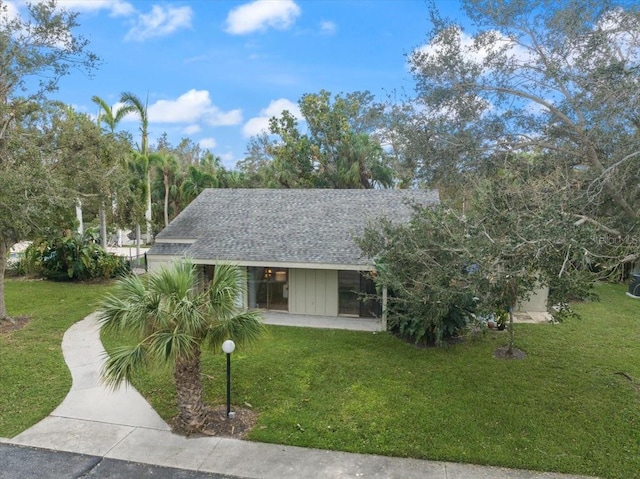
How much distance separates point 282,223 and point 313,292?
3.27 metres

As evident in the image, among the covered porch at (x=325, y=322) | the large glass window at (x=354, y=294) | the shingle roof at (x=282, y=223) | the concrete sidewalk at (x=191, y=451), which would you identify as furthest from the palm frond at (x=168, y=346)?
the large glass window at (x=354, y=294)

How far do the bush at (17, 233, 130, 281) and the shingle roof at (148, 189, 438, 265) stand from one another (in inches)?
186

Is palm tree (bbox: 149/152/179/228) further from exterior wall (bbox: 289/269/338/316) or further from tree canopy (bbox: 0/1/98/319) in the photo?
exterior wall (bbox: 289/269/338/316)

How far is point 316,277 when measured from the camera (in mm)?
15008

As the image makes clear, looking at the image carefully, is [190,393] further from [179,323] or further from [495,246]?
[495,246]

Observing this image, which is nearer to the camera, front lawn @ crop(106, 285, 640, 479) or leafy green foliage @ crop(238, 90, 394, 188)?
front lawn @ crop(106, 285, 640, 479)

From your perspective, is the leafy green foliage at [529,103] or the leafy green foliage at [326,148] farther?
the leafy green foliage at [326,148]

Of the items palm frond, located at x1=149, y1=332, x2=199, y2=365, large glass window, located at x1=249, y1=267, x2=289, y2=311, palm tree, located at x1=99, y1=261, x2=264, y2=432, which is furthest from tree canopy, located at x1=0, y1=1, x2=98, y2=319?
palm frond, located at x1=149, y1=332, x2=199, y2=365

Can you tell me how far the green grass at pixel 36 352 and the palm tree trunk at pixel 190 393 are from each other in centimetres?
292

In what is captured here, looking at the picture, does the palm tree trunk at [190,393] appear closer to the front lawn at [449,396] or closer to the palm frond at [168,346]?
the palm frond at [168,346]

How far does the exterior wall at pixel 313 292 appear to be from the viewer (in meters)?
15.0

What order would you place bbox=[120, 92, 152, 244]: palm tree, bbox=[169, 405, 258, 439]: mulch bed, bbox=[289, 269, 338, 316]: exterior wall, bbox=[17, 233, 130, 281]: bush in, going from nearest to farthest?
bbox=[169, 405, 258, 439]: mulch bed < bbox=[289, 269, 338, 316]: exterior wall < bbox=[17, 233, 130, 281]: bush < bbox=[120, 92, 152, 244]: palm tree

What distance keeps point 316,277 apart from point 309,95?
65.7 feet

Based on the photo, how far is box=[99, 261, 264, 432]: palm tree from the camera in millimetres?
6648
